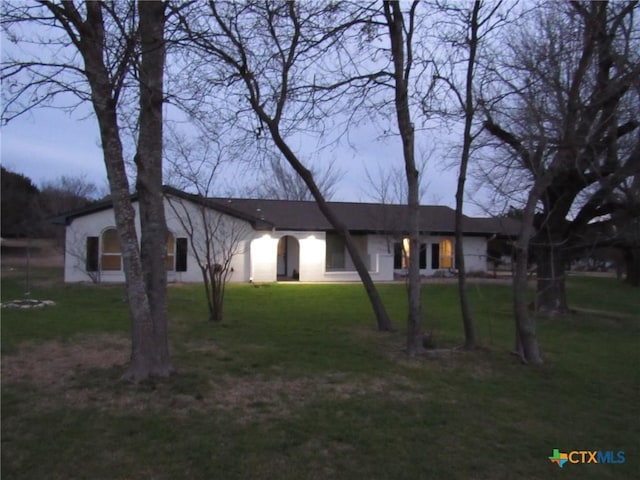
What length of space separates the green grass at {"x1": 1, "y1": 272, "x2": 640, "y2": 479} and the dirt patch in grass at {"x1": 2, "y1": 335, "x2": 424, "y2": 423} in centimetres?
2

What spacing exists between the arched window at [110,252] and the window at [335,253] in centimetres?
1078

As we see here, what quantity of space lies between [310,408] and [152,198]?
2982 mm

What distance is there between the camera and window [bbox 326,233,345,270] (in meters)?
29.8

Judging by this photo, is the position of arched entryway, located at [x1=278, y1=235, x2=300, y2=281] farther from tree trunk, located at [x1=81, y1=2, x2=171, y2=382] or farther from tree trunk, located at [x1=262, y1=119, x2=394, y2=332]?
tree trunk, located at [x1=81, y1=2, x2=171, y2=382]

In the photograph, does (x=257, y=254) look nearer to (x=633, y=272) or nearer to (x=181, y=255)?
(x=181, y=255)

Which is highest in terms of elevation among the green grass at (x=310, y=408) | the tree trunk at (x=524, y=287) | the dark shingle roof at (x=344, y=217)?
the dark shingle roof at (x=344, y=217)

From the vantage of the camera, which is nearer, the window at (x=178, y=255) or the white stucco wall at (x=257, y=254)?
the white stucco wall at (x=257, y=254)

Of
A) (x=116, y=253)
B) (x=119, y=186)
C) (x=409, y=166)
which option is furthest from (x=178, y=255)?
(x=119, y=186)

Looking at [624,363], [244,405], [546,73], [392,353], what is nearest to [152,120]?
[244,405]

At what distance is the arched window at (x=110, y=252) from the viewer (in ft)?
78.8

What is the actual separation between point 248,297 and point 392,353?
984cm

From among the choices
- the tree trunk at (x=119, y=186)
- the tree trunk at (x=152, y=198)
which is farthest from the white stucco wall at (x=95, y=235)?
the tree trunk at (x=119, y=186)

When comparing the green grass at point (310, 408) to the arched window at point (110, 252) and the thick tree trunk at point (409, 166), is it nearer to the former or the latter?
the thick tree trunk at point (409, 166)

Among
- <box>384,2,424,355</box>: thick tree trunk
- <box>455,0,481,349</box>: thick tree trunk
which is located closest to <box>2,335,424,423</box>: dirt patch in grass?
<box>384,2,424,355</box>: thick tree trunk
